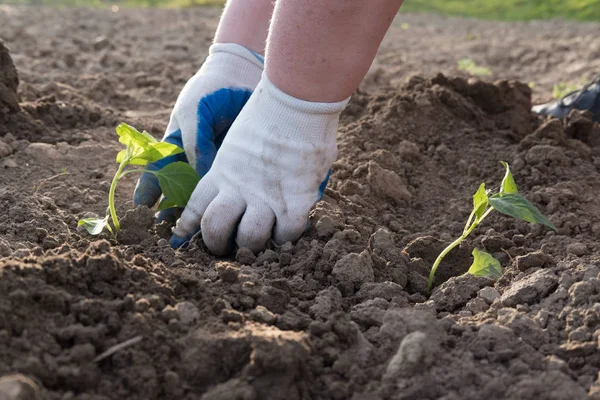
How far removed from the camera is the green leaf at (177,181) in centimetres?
218

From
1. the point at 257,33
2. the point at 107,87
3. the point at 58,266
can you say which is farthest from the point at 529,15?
the point at 58,266

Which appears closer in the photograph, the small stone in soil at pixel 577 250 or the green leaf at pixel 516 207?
the green leaf at pixel 516 207

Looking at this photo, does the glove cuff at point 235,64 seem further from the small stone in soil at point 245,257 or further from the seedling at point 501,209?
the seedling at point 501,209

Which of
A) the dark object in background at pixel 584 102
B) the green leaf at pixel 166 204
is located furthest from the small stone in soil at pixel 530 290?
the dark object in background at pixel 584 102

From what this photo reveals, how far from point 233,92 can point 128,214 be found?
0.65m

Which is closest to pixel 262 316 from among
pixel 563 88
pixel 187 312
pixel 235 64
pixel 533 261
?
pixel 187 312

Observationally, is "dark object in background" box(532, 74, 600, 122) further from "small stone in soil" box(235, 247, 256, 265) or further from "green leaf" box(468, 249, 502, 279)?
"small stone in soil" box(235, 247, 256, 265)

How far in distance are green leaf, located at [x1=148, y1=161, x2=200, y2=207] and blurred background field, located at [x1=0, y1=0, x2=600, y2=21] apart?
8104 mm

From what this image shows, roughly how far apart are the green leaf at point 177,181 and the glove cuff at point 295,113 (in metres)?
0.29

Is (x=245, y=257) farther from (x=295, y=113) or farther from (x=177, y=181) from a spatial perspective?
(x=295, y=113)

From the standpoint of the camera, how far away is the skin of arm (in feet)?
6.27

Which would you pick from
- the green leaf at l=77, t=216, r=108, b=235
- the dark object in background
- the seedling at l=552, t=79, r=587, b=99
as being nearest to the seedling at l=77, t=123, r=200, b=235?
the green leaf at l=77, t=216, r=108, b=235

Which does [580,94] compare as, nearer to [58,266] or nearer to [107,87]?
[107,87]

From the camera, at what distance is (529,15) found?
31.4 ft
